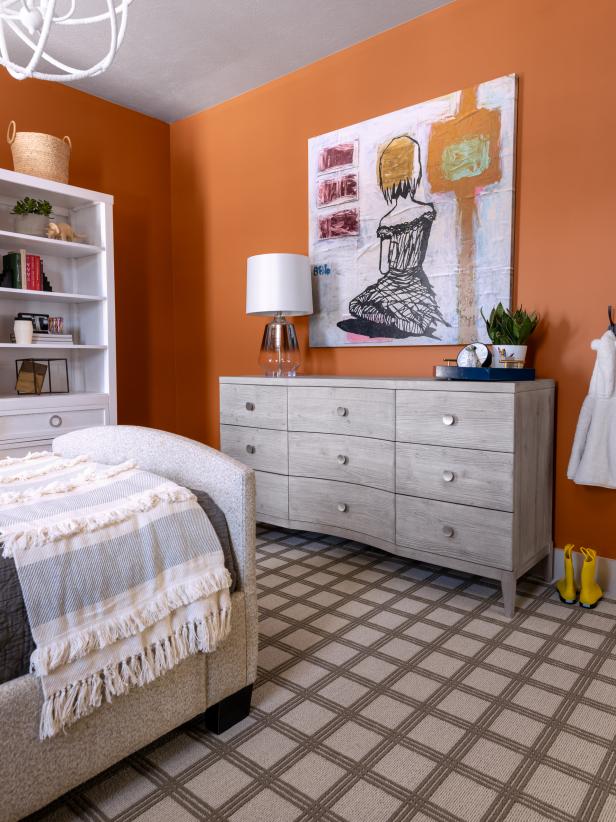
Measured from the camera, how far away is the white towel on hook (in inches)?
90.1

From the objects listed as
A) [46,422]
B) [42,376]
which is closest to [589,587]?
[46,422]

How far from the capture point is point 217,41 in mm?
3080

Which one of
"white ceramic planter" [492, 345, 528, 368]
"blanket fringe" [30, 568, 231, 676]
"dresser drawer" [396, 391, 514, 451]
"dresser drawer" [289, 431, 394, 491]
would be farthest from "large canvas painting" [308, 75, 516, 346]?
"blanket fringe" [30, 568, 231, 676]

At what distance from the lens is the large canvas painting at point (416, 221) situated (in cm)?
266

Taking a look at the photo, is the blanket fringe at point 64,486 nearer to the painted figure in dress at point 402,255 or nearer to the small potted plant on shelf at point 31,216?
the painted figure in dress at point 402,255

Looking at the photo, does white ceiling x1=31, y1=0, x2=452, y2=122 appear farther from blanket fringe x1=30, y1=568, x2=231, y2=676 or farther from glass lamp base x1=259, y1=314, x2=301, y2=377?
blanket fringe x1=30, y1=568, x2=231, y2=676

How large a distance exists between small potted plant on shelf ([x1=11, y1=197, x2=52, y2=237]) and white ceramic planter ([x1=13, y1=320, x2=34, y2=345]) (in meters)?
0.49

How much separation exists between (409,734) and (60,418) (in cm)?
246

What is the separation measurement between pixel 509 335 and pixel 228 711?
5.89 ft

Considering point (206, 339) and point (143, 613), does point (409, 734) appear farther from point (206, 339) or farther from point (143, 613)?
point (206, 339)

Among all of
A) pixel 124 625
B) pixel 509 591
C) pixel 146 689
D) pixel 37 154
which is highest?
pixel 37 154

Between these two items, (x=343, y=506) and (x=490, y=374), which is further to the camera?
(x=343, y=506)

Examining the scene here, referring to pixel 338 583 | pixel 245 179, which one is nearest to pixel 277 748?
pixel 338 583

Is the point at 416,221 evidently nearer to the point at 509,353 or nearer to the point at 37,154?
the point at 509,353
